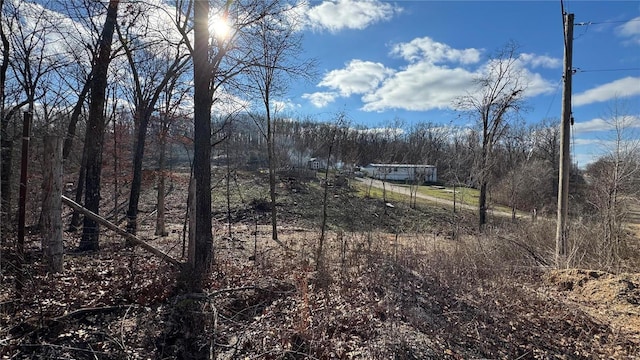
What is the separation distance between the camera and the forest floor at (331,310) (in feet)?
12.7

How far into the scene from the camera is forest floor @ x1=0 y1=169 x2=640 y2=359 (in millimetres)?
3863

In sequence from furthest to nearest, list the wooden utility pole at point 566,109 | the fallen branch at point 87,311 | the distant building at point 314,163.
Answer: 1. the distant building at point 314,163
2. the wooden utility pole at point 566,109
3. the fallen branch at point 87,311

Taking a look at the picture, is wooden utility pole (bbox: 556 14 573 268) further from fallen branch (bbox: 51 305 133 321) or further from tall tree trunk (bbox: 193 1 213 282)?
fallen branch (bbox: 51 305 133 321)

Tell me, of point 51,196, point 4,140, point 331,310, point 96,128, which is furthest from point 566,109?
point 4,140

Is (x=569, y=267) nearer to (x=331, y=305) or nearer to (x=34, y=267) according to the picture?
(x=331, y=305)

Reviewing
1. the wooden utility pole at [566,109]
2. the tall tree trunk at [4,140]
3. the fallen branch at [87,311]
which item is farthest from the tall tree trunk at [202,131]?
the wooden utility pole at [566,109]

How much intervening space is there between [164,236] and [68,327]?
908cm

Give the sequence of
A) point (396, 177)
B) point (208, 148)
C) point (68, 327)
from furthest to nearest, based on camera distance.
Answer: point (396, 177), point (208, 148), point (68, 327)

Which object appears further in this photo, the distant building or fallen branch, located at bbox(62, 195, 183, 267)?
the distant building

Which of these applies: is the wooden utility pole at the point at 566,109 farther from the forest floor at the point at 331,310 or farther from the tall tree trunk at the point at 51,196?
the tall tree trunk at the point at 51,196

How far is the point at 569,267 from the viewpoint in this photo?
7.60 m

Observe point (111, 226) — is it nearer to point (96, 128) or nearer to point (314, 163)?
point (96, 128)

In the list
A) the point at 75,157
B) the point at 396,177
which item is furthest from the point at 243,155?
the point at 396,177

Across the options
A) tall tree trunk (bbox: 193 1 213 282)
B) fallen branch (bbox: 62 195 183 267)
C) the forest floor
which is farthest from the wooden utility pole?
fallen branch (bbox: 62 195 183 267)
